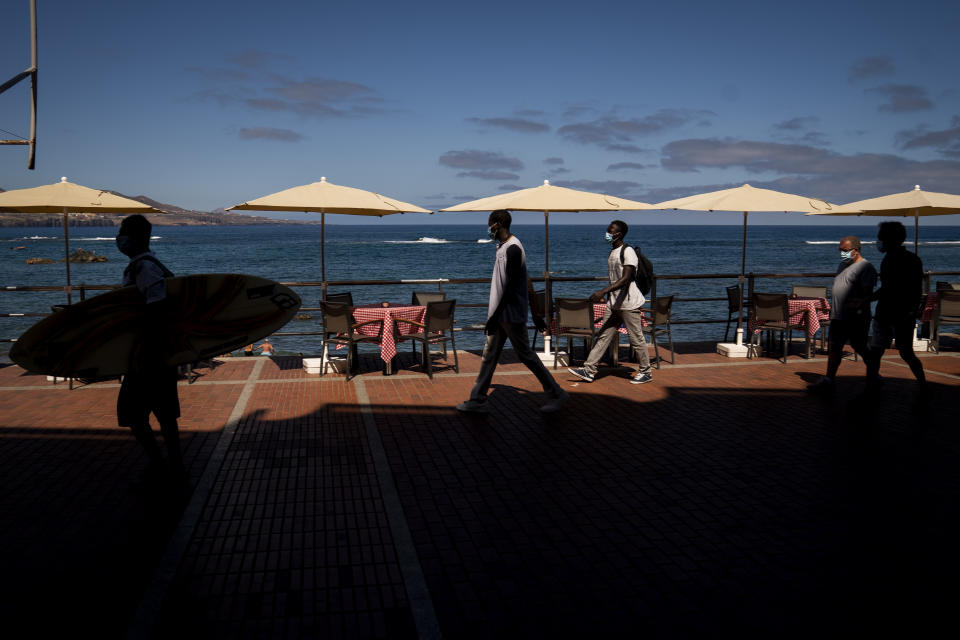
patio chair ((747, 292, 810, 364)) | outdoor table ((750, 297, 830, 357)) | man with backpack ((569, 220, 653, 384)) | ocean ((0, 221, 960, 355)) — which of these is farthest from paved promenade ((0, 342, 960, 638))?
ocean ((0, 221, 960, 355))

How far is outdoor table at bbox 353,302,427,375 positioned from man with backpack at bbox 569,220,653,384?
232 centimetres

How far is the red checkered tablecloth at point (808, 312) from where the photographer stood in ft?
32.3

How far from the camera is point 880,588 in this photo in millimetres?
3410

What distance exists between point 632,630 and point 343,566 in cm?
160

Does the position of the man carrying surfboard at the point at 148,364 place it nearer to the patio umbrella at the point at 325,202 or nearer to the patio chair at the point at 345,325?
the patio chair at the point at 345,325

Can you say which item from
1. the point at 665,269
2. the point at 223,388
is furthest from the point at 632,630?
the point at 665,269

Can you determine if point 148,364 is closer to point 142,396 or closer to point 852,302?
point 142,396

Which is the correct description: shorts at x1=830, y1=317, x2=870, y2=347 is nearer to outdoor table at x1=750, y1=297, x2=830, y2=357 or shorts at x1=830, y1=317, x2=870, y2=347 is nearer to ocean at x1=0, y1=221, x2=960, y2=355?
outdoor table at x1=750, y1=297, x2=830, y2=357

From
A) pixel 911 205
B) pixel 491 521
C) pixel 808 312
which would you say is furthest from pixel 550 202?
pixel 491 521

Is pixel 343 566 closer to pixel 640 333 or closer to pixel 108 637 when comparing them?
pixel 108 637

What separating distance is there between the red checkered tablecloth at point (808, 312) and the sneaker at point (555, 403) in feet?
14.1

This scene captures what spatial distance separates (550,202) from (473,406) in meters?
3.84

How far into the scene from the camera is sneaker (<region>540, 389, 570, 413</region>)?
6973 mm

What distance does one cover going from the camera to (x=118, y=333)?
482 cm
